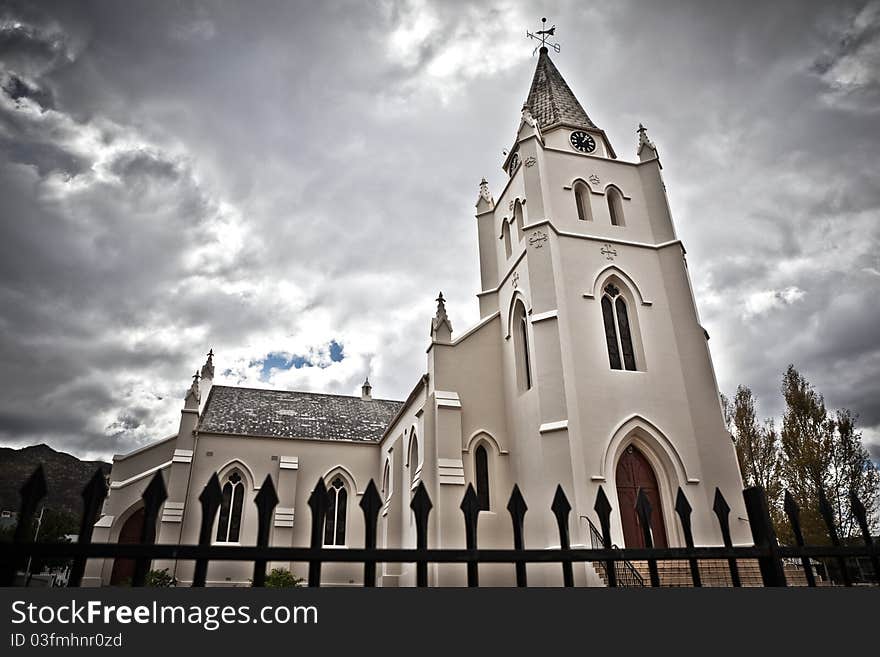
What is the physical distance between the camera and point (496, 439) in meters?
16.3

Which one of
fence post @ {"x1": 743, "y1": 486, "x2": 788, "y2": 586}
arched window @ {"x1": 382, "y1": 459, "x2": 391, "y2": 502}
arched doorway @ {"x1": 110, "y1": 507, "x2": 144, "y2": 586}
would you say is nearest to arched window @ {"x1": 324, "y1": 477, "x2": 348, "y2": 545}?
arched window @ {"x1": 382, "y1": 459, "x2": 391, "y2": 502}

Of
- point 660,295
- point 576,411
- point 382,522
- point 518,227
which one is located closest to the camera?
point 576,411

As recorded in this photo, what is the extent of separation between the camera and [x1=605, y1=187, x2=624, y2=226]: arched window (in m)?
18.4

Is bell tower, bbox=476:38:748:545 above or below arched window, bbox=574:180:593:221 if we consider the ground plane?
below

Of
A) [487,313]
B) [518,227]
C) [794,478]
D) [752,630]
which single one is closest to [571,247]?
[518,227]

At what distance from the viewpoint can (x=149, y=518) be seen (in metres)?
2.86

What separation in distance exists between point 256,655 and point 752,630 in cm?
243

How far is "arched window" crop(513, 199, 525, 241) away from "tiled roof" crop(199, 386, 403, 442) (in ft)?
48.3

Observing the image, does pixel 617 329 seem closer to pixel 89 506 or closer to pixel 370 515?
pixel 370 515

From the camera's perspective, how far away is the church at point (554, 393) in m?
13.9

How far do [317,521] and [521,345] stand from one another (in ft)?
48.0

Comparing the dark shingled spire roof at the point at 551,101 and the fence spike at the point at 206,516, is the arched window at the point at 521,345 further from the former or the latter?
the fence spike at the point at 206,516

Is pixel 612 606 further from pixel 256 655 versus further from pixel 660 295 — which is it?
pixel 660 295

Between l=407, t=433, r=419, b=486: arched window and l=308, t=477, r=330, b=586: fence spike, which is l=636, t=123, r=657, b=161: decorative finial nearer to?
l=407, t=433, r=419, b=486: arched window
